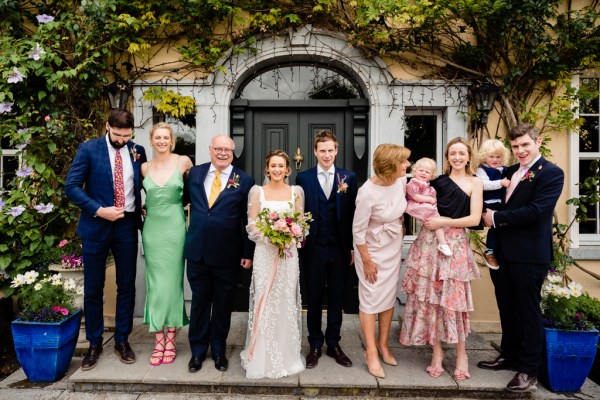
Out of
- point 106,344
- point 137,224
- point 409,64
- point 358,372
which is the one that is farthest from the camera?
point 409,64

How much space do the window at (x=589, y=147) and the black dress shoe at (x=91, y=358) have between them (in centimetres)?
571

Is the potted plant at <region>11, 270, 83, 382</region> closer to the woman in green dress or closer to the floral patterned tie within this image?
the woman in green dress

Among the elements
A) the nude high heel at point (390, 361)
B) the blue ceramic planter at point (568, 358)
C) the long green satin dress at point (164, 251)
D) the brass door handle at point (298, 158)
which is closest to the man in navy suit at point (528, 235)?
the blue ceramic planter at point (568, 358)

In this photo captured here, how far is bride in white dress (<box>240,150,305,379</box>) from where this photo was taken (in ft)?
10.6

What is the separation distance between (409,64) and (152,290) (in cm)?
397

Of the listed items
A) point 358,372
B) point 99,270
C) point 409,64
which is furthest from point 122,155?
point 409,64

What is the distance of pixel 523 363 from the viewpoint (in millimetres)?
3219

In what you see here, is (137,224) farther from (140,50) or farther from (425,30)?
(425,30)

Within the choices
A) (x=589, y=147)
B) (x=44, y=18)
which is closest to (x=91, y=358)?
(x=44, y=18)

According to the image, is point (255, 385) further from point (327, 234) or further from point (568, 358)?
point (568, 358)

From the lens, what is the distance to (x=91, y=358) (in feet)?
11.3

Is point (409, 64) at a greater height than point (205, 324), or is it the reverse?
point (409, 64)

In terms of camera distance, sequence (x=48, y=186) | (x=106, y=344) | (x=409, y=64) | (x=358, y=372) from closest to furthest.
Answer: (x=358, y=372), (x=106, y=344), (x=48, y=186), (x=409, y=64)

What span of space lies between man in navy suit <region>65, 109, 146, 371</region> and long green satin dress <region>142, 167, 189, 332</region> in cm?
19
